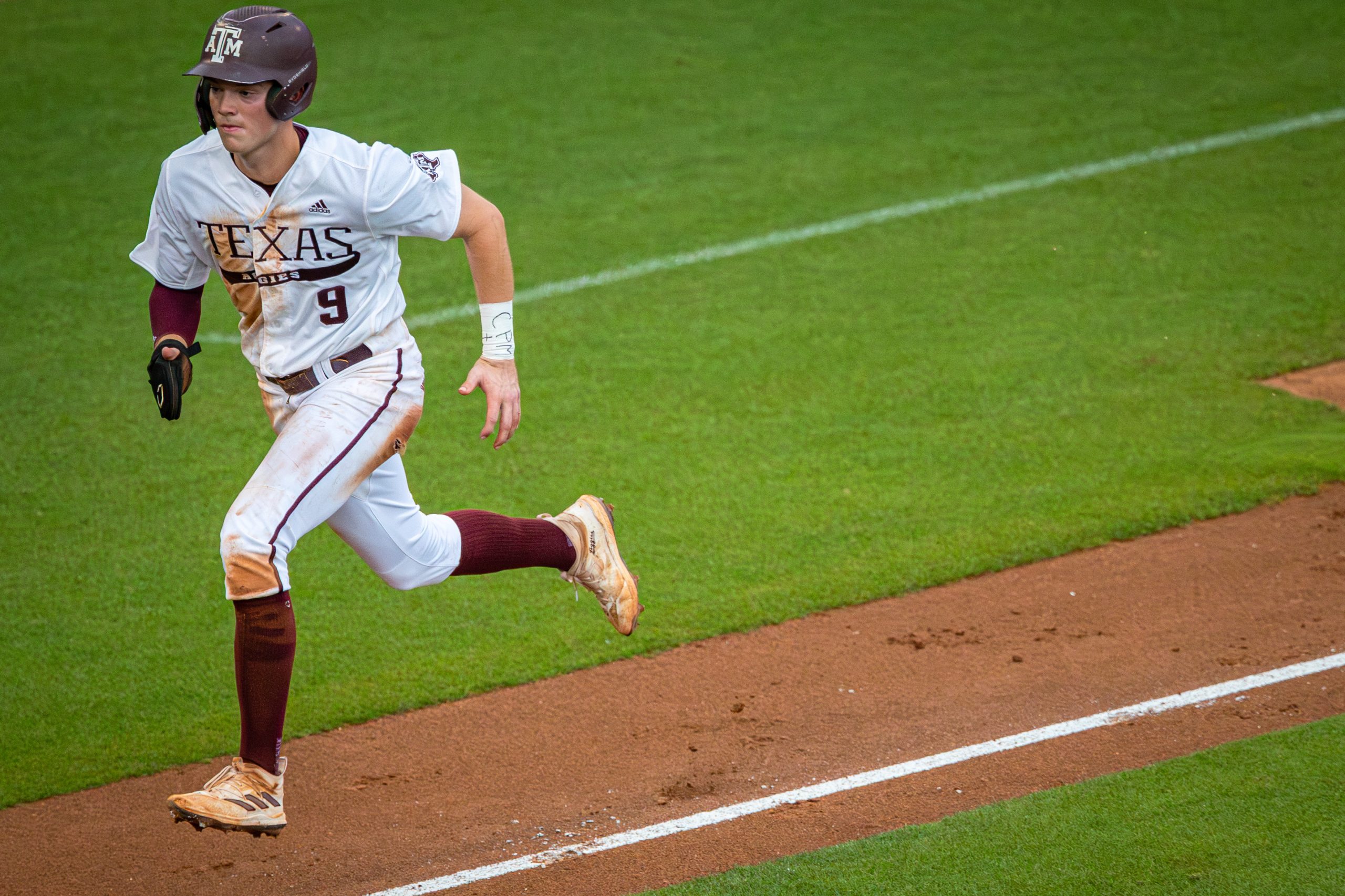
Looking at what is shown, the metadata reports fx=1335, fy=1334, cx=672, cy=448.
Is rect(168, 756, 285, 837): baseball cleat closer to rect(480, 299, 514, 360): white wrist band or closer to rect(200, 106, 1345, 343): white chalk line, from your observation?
rect(480, 299, 514, 360): white wrist band

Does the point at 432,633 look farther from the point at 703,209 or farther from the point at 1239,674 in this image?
the point at 703,209

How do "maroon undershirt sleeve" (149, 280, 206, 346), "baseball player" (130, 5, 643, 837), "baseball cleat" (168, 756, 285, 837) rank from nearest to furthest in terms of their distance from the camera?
"baseball cleat" (168, 756, 285, 837) < "baseball player" (130, 5, 643, 837) < "maroon undershirt sleeve" (149, 280, 206, 346)

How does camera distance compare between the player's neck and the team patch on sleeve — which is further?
the team patch on sleeve

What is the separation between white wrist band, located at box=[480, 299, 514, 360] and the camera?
3.62 meters

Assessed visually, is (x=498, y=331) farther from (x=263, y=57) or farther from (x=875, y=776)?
(x=875, y=776)

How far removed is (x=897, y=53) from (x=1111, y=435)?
5.76 metres

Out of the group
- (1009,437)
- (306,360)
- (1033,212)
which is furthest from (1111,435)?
(306,360)

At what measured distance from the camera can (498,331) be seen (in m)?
3.63

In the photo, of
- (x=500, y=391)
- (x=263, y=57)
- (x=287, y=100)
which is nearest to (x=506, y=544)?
A: (x=500, y=391)

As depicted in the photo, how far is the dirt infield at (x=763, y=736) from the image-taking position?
3.73m

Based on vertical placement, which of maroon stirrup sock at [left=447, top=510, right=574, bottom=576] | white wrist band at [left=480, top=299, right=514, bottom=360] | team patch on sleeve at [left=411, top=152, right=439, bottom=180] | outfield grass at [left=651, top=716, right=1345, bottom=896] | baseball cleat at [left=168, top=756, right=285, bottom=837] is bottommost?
outfield grass at [left=651, top=716, right=1345, bottom=896]

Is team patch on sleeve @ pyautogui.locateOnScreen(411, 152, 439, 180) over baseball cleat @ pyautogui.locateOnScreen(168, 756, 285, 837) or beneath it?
over

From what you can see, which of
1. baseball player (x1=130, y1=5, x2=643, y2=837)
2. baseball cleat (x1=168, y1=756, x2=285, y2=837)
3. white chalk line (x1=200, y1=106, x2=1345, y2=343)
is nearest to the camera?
baseball cleat (x1=168, y1=756, x2=285, y2=837)

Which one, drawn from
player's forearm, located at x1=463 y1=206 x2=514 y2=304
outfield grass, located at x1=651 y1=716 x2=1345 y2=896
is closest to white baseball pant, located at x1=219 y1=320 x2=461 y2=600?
player's forearm, located at x1=463 y1=206 x2=514 y2=304
